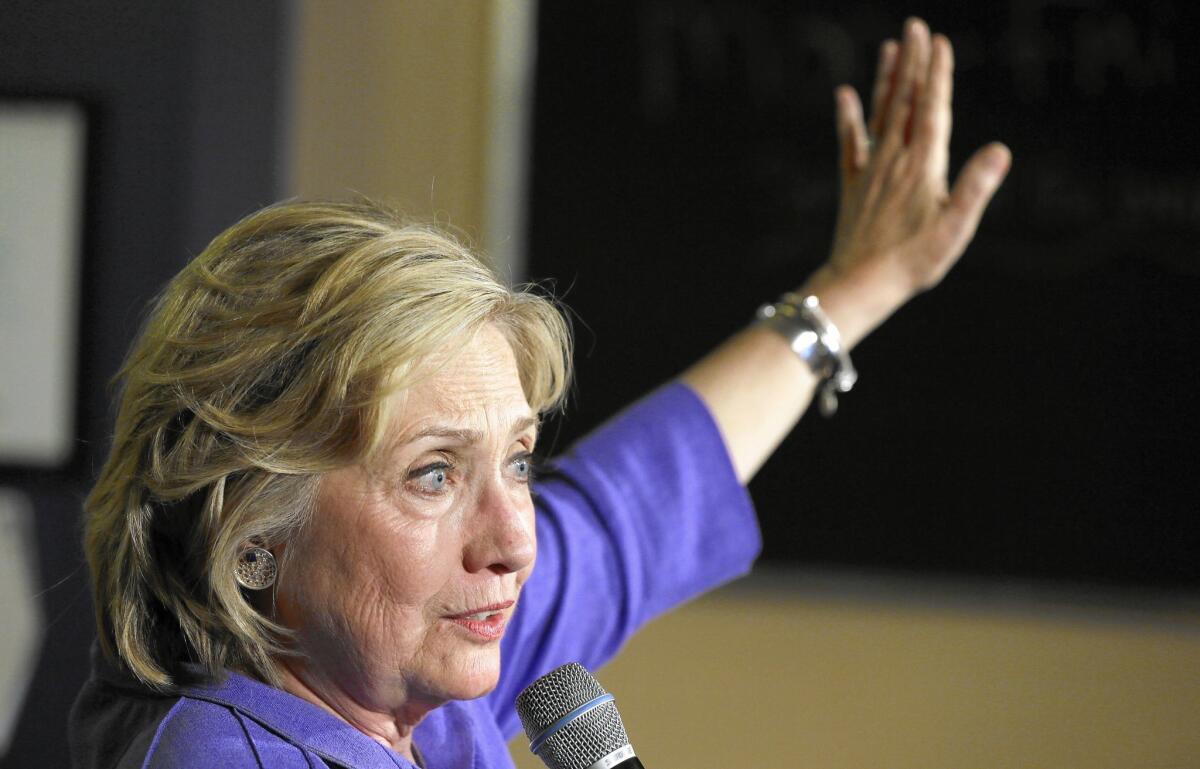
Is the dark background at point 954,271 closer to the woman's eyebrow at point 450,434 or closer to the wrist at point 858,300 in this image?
the wrist at point 858,300

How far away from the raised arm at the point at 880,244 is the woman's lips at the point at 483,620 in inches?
22.1

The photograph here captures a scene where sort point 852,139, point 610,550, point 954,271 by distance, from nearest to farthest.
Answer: point 610,550 < point 852,139 < point 954,271

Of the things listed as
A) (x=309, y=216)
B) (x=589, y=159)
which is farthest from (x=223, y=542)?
(x=589, y=159)

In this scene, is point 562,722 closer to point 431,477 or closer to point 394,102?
point 431,477

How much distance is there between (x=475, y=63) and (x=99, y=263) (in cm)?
91

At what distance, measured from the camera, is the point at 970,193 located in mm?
1418

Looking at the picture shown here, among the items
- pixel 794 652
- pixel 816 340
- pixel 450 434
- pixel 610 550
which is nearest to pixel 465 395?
pixel 450 434

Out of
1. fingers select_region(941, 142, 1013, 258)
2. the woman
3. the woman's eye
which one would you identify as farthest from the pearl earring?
fingers select_region(941, 142, 1013, 258)

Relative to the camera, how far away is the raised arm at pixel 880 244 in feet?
4.67

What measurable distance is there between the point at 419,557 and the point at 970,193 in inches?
33.4

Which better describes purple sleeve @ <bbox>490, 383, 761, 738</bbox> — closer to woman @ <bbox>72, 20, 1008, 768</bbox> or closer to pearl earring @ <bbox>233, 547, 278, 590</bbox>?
woman @ <bbox>72, 20, 1008, 768</bbox>

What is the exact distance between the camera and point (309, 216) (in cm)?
97

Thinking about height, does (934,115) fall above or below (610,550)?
above

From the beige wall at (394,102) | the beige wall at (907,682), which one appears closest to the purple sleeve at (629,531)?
the beige wall at (907,682)
